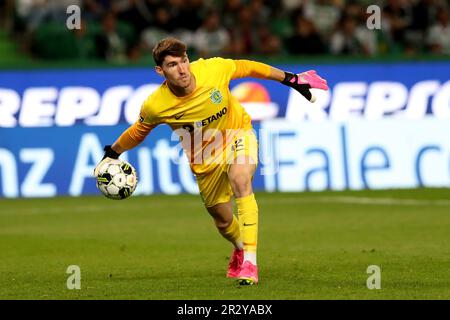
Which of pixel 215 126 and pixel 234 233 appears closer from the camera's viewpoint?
pixel 215 126

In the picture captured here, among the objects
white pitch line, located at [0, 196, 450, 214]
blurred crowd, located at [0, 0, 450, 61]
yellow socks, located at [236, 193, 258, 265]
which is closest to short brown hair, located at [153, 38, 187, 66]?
yellow socks, located at [236, 193, 258, 265]

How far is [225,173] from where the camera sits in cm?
1094

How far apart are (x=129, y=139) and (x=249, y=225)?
4.74 ft

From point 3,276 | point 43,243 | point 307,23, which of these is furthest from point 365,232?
point 307,23

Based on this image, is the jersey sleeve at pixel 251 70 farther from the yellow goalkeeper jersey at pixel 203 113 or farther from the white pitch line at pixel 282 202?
the white pitch line at pixel 282 202

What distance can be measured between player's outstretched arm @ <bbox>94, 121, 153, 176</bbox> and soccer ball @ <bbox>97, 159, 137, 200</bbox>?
0.08 metres

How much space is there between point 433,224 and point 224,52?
26.8ft

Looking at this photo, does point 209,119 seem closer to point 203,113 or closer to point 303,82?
point 203,113

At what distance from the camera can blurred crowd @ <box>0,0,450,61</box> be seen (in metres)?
22.8

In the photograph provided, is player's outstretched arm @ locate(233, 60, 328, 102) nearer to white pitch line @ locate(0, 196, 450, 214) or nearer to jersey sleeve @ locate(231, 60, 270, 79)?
jersey sleeve @ locate(231, 60, 270, 79)

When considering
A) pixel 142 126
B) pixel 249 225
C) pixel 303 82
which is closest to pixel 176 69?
pixel 142 126

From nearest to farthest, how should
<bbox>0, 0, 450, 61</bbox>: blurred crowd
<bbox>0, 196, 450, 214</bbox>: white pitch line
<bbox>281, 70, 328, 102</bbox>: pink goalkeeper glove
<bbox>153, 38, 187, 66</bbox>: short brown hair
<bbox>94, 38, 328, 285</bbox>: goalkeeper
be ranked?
<bbox>153, 38, 187, 66</bbox>: short brown hair, <bbox>94, 38, 328, 285</bbox>: goalkeeper, <bbox>281, 70, 328, 102</bbox>: pink goalkeeper glove, <bbox>0, 196, 450, 214</bbox>: white pitch line, <bbox>0, 0, 450, 61</bbox>: blurred crowd

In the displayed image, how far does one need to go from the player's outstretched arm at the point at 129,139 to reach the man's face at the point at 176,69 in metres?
0.61
